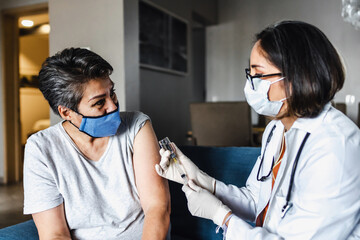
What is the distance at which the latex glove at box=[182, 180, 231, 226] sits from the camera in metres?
0.95

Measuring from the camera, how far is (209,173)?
1386 millimetres

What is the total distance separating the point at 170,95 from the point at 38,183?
113 inches

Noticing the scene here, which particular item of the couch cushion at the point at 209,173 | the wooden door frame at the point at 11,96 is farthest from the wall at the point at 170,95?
the couch cushion at the point at 209,173

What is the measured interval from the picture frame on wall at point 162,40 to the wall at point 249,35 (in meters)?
1.18

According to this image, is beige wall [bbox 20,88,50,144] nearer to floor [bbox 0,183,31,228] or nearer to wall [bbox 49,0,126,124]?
floor [bbox 0,183,31,228]

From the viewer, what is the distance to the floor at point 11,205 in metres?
2.67

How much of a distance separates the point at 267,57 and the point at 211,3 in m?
4.50

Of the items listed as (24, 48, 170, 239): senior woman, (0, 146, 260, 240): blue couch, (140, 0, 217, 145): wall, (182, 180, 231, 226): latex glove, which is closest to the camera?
(182, 180, 231, 226): latex glove

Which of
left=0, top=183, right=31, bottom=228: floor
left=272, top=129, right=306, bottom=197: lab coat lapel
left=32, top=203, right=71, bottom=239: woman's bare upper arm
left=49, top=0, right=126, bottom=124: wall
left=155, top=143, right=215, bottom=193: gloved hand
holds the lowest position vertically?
left=0, top=183, right=31, bottom=228: floor

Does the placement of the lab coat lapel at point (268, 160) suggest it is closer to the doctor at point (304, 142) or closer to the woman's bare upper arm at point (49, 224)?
the doctor at point (304, 142)

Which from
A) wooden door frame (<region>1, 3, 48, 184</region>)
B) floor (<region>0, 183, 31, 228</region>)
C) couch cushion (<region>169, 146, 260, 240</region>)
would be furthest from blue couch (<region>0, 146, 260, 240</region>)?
wooden door frame (<region>1, 3, 48, 184</region>)

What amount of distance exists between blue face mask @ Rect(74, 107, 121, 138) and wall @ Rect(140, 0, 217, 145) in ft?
7.16

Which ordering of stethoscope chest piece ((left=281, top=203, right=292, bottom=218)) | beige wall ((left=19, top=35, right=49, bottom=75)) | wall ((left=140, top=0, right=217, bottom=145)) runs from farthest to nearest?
1. beige wall ((left=19, top=35, right=49, bottom=75))
2. wall ((left=140, top=0, right=217, bottom=145))
3. stethoscope chest piece ((left=281, top=203, right=292, bottom=218))

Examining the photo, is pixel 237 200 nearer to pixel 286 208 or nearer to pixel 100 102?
pixel 286 208
